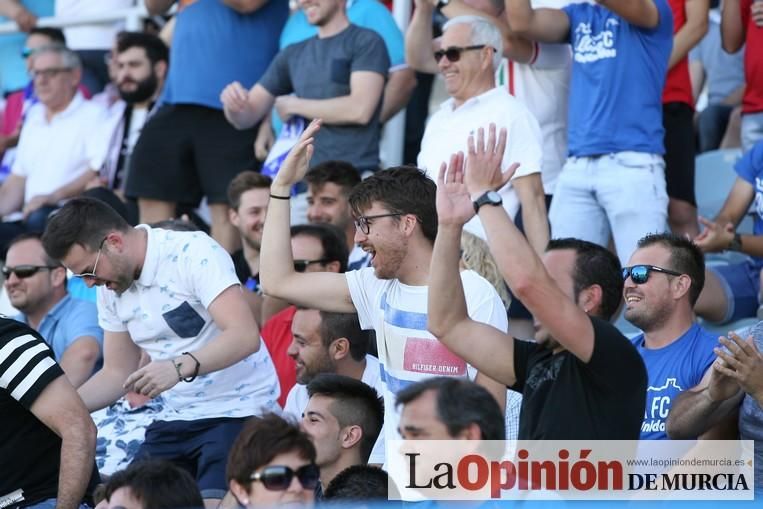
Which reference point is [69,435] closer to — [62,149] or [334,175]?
[334,175]

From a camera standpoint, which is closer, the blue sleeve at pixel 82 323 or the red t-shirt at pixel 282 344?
the red t-shirt at pixel 282 344

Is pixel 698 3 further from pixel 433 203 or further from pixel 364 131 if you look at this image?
pixel 433 203

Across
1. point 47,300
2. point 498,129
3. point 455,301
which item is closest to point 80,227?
point 47,300

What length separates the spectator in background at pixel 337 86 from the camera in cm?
703

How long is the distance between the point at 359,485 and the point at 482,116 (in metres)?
2.19

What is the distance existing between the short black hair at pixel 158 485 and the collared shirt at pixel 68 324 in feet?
8.90

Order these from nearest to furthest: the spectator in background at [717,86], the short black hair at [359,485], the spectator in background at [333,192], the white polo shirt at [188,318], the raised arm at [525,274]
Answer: the raised arm at [525,274], the short black hair at [359,485], the white polo shirt at [188,318], the spectator in background at [333,192], the spectator in background at [717,86]

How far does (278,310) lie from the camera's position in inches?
259

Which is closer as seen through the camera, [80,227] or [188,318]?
[80,227]

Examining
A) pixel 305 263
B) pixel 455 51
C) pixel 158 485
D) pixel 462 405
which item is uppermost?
pixel 455 51

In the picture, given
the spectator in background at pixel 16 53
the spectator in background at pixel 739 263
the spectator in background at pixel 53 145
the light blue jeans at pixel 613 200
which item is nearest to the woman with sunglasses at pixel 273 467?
the light blue jeans at pixel 613 200

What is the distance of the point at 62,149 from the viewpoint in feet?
29.0

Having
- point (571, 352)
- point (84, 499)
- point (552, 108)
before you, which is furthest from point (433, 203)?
point (552, 108)

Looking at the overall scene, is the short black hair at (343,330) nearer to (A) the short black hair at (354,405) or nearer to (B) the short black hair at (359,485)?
(A) the short black hair at (354,405)
